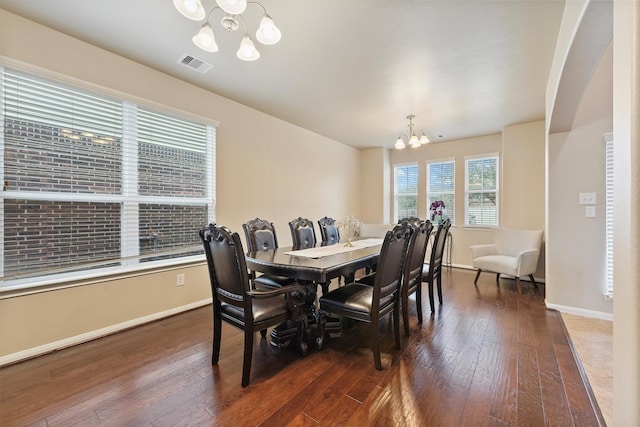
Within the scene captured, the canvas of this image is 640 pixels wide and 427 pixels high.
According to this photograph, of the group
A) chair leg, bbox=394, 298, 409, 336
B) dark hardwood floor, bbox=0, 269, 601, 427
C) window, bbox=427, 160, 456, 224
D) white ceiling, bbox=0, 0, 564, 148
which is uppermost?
white ceiling, bbox=0, 0, 564, 148

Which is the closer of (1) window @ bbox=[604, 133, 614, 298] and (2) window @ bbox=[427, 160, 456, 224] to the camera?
(1) window @ bbox=[604, 133, 614, 298]

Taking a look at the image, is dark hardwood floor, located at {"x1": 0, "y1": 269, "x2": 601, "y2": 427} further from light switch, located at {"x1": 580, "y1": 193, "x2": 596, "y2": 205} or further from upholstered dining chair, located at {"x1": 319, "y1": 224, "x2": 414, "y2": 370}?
light switch, located at {"x1": 580, "y1": 193, "x2": 596, "y2": 205}

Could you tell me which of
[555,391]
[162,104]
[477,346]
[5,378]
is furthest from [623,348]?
[162,104]

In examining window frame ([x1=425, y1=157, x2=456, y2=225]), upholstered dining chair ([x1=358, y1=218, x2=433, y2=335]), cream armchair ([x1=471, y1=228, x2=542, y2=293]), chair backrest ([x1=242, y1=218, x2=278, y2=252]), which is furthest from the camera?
window frame ([x1=425, y1=157, x2=456, y2=225])

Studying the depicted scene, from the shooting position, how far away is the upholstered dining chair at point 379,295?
193 centimetres

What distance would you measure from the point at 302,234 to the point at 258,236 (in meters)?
0.62

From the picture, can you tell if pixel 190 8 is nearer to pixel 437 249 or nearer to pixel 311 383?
pixel 311 383

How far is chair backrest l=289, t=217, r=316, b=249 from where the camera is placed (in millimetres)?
3350

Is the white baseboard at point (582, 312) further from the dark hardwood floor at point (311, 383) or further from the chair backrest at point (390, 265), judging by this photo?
the chair backrest at point (390, 265)

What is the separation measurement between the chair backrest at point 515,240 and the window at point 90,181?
14.9 ft

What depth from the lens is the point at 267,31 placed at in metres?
1.73

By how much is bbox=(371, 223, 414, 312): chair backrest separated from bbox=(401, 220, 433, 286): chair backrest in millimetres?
147

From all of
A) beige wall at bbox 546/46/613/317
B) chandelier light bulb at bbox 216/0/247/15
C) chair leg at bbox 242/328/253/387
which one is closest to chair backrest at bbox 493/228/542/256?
beige wall at bbox 546/46/613/317

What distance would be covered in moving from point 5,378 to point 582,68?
15.1ft
